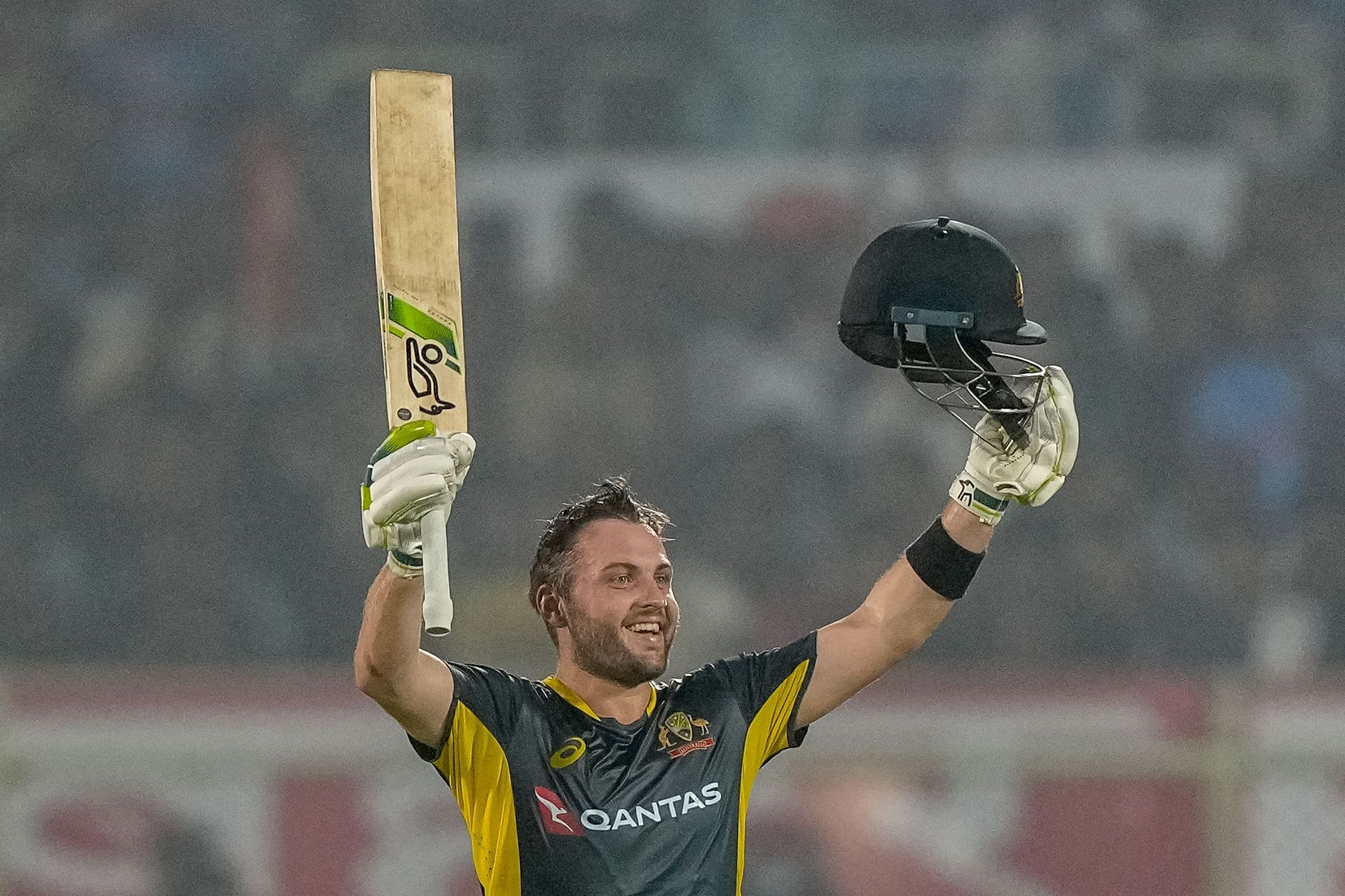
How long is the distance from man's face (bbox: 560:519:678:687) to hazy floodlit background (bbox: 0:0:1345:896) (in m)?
2.68

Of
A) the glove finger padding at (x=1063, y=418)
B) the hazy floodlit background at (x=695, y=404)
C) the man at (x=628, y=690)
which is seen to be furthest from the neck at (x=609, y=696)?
the hazy floodlit background at (x=695, y=404)

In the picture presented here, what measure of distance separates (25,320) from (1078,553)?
175 inches

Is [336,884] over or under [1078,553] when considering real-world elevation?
under

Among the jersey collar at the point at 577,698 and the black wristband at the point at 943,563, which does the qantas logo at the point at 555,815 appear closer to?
the jersey collar at the point at 577,698

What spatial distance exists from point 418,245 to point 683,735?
3.26 feet

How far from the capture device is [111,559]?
7.54 meters

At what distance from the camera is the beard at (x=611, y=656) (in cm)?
341

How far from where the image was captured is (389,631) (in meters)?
3.11

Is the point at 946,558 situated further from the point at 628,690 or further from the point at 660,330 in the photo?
the point at 660,330

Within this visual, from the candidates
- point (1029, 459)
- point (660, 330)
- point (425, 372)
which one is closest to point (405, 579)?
point (425, 372)

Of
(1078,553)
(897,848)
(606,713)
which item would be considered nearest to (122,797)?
(897,848)

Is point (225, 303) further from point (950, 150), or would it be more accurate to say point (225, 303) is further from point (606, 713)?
point (606, 713)

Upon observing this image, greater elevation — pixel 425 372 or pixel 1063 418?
pixel 425 372

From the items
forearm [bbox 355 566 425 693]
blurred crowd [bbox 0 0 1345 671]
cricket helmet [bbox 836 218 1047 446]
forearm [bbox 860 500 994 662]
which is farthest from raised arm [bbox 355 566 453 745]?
blurred crowd [bbox 0 0 1345 671]
